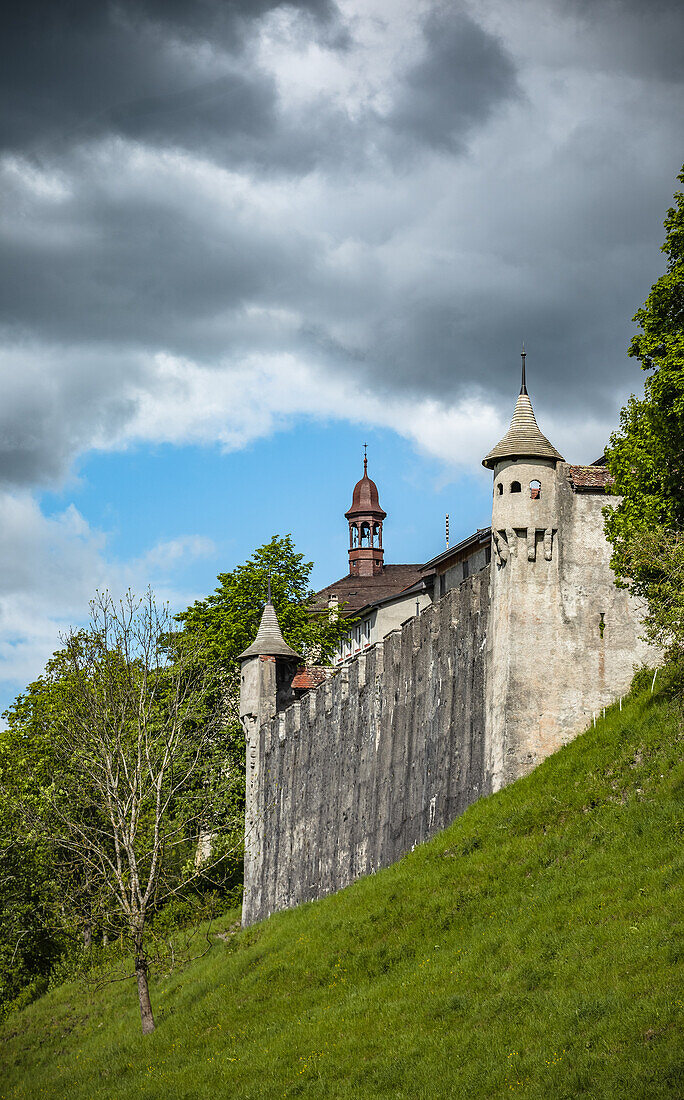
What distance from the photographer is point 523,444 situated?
34406 millimetres

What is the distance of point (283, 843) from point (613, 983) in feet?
93.9

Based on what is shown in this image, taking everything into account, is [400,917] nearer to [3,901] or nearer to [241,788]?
[3,901]

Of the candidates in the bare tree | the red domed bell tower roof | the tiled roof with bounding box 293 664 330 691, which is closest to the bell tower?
the red domed bell tower roof

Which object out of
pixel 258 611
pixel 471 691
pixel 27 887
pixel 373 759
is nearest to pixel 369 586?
pixel 258 611

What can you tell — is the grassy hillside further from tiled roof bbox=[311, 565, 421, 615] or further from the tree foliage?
tiled roof bbox=[311, 565, 421, 615]

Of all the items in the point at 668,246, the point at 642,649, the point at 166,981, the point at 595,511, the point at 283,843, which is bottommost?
the point at 166,981

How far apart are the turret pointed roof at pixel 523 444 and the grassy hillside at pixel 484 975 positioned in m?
6.75

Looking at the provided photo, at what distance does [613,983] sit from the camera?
19.9m

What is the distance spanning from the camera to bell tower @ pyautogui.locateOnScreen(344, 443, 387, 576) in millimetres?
106188

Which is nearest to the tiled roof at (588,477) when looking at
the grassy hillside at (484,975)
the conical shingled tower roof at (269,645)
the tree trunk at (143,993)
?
the grassy hillside at (484,975)

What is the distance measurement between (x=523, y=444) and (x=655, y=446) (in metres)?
4.11

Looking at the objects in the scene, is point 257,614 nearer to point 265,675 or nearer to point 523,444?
point 265,675

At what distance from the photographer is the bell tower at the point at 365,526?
106 meters

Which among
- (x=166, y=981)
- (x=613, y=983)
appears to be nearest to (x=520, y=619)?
(x=613, y=983)
